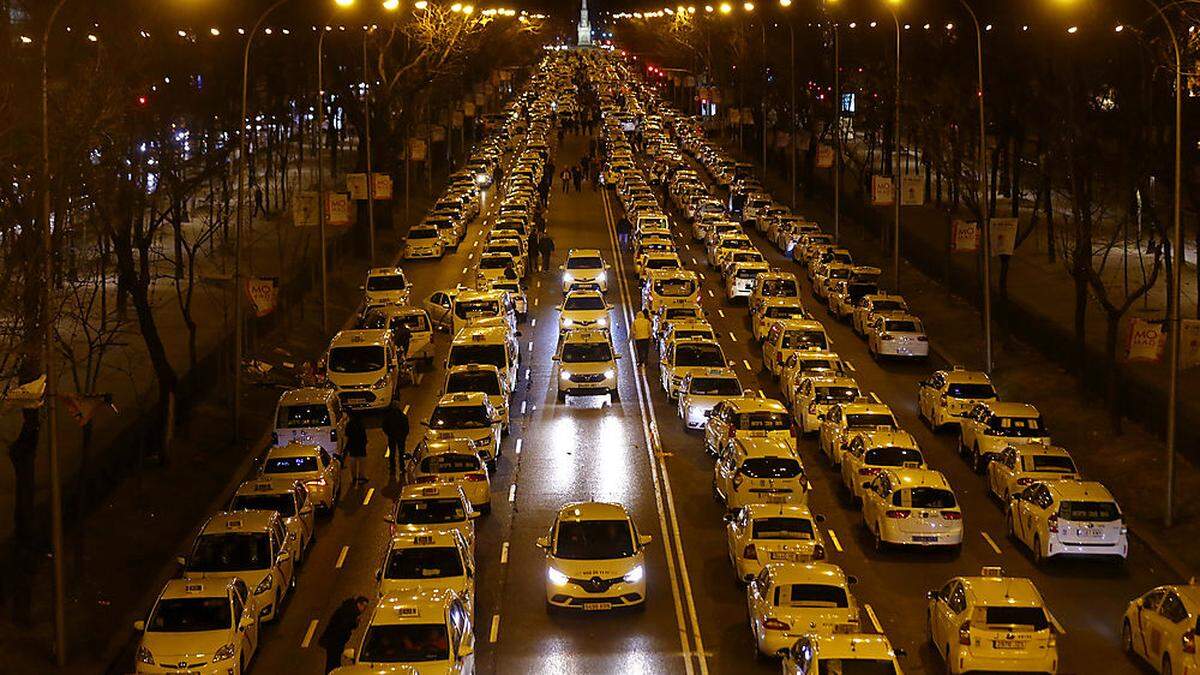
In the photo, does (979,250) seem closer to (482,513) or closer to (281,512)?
(482,513)

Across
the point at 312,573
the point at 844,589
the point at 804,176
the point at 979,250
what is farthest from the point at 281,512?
the point at 804,176

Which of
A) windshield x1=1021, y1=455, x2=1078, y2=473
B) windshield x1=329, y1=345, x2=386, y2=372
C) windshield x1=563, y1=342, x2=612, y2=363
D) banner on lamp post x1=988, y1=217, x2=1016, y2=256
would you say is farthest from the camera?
banner on lamp post x1=988, y1=217, x2=1016, y2=256

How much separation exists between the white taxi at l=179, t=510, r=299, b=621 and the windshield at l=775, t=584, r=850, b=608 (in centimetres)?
786

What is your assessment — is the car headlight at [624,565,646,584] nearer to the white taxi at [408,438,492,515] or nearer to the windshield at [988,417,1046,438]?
the white taxi at [408,438,492,515]

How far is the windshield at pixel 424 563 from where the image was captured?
80.2 feet

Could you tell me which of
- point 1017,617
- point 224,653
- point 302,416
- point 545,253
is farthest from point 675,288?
point 224,653

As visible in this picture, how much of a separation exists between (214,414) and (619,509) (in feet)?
55.7

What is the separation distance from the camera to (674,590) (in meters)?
26.9

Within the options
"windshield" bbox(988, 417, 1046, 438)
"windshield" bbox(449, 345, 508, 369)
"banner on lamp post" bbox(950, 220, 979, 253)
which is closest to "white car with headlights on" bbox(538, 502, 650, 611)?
"windshield" bbox(988, 417, 1046, 438)

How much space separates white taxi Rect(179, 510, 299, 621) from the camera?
25.2 meters

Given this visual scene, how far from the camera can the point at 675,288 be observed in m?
51.5

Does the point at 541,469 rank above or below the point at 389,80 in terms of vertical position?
below

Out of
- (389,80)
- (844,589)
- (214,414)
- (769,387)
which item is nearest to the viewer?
(844,589)

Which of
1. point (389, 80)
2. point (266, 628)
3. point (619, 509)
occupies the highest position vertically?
point (389, 80)
